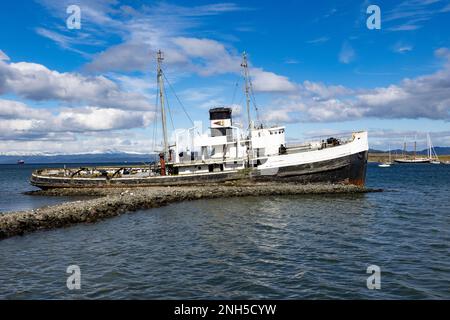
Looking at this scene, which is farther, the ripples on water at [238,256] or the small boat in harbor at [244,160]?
the small boat in harbor at [244,160]

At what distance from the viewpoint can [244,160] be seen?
47750 millimetres

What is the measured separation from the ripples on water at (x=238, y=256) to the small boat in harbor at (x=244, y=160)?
14.6 metres

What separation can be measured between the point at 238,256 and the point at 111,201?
59.8ft

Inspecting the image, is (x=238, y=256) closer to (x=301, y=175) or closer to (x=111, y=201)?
(x=111, y=201)

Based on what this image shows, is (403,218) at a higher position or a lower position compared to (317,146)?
lower

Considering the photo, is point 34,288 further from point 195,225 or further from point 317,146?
point 317,146

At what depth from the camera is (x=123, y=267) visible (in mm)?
16312

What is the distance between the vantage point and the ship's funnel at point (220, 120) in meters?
49.5

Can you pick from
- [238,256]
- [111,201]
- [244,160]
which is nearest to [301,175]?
[244,160]

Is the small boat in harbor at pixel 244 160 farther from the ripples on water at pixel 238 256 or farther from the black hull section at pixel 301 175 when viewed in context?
the ripples on water at pixel 238 256


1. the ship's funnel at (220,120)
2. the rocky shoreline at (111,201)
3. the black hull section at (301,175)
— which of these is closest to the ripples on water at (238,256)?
the rocky shoreline at (111,201)
